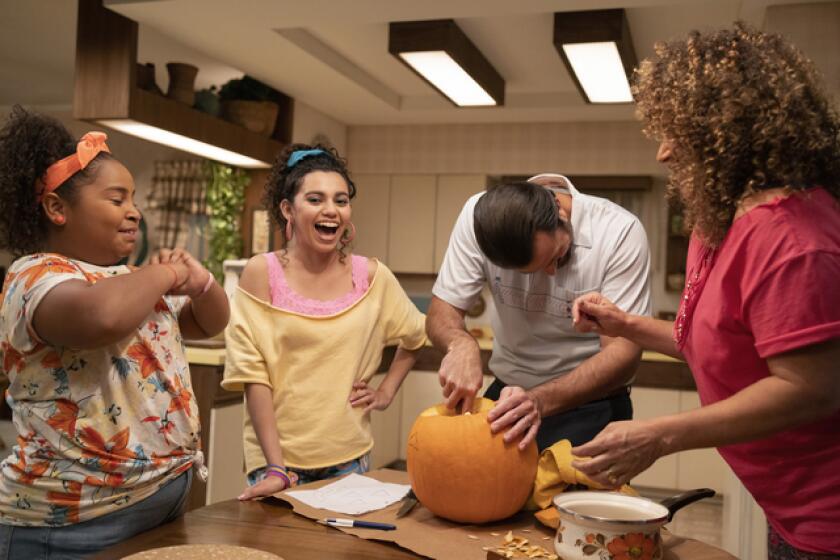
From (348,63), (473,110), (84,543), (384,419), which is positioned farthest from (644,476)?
(84,543)

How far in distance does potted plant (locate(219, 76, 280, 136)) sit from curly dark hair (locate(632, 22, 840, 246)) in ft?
13.4

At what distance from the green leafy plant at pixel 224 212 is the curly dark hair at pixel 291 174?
3.18 meters

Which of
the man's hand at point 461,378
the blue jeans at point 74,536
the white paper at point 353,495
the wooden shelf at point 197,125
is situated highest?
the wooden shelf at point 197,125

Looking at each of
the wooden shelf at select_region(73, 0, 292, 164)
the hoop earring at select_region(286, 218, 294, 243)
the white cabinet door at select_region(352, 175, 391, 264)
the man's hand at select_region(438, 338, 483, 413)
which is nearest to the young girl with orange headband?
the man's hand at select_region(438, 338, 483, 413)

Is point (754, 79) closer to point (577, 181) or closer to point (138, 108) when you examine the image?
point (138, 108)

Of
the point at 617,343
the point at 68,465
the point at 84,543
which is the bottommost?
the point at 84,543

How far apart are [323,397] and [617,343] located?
0.68 m

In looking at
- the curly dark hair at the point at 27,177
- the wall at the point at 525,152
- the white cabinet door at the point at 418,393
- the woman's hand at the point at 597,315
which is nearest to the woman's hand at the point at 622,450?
the woman's hand at the point at 597,315

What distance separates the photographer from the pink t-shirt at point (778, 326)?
3.29 ft

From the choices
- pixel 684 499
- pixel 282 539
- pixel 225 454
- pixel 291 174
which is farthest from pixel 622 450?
pixel 225 454

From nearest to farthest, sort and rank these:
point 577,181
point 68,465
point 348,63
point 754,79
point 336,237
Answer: point 754,79, point 68,465, point 336,237, point 348,63, point 577,181

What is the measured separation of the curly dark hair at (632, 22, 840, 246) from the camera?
3.46ft

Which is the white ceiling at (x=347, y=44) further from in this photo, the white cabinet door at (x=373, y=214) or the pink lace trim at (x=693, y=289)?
the pink lace trim at (x=693, y=289)

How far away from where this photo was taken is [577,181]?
6066mm
